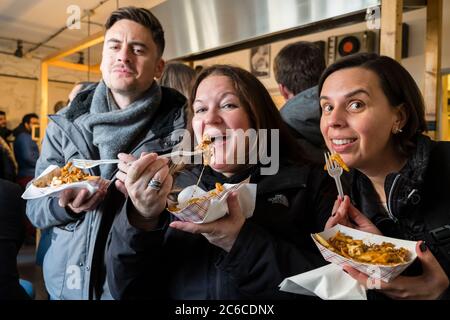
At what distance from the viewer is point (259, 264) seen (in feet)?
2.64

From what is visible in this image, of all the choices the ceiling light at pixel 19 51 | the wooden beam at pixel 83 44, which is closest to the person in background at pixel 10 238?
the wooden beam at pixel 83 44

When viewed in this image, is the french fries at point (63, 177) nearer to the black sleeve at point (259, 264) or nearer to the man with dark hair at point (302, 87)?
the black sleeve at point (259, 264)

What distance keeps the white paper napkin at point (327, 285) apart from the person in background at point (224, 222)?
0.18ft

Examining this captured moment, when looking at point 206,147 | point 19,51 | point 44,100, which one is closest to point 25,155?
point 44,100

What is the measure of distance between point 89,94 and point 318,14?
1.42 meters

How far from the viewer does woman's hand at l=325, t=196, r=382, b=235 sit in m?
0.89

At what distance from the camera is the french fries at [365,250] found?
77 cm

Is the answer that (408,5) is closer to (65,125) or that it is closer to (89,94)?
(89,94)

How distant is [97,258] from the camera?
1.11 meters

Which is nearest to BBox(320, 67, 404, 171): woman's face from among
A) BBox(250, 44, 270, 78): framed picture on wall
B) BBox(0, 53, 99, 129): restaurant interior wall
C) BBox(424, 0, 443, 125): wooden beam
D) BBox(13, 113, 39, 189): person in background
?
BBox(424, 0, 443, 125): wooden beam

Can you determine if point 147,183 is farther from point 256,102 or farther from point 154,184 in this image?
point 256,102

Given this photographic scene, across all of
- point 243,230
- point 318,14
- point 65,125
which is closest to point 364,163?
point 243,230

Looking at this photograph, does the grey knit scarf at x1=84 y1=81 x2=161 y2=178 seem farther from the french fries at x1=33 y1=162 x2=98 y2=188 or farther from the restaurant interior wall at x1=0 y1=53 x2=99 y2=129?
the restaurant interior wall at x1=0 y1=53 x2=99 y2=129
